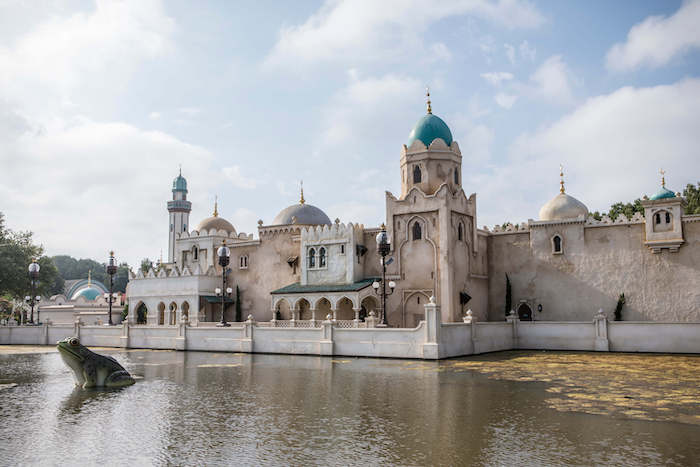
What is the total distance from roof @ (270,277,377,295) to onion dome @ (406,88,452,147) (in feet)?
30.7

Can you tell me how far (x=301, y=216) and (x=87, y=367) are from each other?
29.0 meters

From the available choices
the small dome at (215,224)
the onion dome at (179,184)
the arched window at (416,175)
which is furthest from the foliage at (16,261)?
the arched window at (416,175)

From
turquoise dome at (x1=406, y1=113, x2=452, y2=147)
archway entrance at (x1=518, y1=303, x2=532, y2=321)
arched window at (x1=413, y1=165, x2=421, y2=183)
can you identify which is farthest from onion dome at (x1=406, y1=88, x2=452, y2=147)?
archway entrance at (x1=518, y1=303, x2=532, y2=321)

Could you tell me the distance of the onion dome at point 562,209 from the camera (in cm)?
3541

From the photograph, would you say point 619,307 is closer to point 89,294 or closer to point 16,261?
point 16,261

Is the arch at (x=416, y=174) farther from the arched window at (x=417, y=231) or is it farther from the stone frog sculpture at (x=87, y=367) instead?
the stone frog sculpture at (x=87, y=367)

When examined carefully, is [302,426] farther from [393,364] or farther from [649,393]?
[393,364]

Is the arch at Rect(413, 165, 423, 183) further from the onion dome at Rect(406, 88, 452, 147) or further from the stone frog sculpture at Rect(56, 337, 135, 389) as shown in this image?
the stone frog sculpture at Rect(56, 337, 135, 389)

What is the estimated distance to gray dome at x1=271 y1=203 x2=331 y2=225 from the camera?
44312 millimetres

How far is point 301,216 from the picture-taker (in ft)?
146

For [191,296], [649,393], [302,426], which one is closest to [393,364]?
[649,393]

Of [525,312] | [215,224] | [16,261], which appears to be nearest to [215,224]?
[215,224]

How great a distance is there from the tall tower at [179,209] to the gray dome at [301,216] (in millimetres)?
33715

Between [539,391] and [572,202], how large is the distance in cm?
2365
